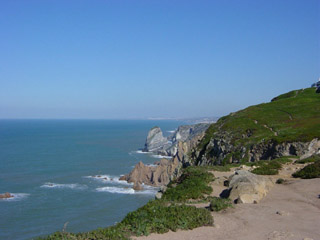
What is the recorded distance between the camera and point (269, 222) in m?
11.7

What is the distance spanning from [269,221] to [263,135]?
1164 inches

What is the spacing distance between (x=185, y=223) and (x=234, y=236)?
171 centimetres

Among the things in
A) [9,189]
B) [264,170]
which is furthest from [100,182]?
[264,170]

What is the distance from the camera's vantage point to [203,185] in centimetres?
1812

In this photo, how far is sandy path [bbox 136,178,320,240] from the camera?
10383 millimetres

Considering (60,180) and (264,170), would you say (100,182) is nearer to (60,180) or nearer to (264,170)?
(60,180)

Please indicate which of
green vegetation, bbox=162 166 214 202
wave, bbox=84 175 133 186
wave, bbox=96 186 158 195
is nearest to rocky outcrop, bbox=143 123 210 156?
wave, bbox=84 175 133 186

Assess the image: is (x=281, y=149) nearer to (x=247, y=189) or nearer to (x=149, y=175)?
(x=247, y=189)

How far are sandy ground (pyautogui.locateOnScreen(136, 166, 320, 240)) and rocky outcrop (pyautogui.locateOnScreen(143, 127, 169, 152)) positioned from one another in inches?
5506

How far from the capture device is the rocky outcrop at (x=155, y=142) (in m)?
157

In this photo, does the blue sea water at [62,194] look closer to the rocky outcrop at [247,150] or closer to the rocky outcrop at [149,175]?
the rocky outcrop at [149,175]

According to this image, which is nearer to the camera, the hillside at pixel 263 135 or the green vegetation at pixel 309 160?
the green vegetation at pixel 309 160

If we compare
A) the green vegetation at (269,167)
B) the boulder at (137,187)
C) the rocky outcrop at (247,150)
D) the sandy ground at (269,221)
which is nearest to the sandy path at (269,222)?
the sandy ground at (269,221)

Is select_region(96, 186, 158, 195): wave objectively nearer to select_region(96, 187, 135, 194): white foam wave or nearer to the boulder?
select_region(96, 187, 135, 194): white foam wave
